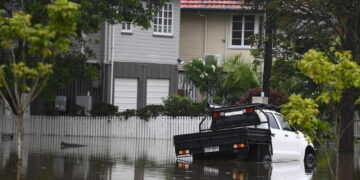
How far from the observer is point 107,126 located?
36188 mm

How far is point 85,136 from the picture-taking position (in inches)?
1425

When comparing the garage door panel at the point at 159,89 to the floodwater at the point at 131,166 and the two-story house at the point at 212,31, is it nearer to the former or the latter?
the two-story house at the point at 212,31

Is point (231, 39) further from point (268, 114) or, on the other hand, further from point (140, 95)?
point (268, 114)

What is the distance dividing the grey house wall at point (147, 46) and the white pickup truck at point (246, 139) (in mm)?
16355

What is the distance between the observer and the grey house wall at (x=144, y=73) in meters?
40.2

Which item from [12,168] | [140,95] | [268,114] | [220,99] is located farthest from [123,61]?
[12,168]

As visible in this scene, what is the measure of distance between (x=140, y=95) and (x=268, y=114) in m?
18.1

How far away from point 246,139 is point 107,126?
15.0 m

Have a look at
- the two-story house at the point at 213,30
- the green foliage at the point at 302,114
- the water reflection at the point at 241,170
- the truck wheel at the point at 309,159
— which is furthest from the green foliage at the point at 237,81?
the green foliage at the point at 302,114

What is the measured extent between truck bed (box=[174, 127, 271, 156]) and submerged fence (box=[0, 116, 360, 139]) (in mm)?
11565

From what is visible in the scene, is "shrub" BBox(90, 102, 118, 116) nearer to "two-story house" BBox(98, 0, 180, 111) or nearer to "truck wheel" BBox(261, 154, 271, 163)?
"two-story house" BBox(98, 0, 180, 111)

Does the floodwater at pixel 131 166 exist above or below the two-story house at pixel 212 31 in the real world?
below

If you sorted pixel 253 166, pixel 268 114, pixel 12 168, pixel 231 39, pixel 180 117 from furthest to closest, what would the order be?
pixel 231 39 < pixel 180 117 < pixel 268 114 < pixel 253 166 < pixel 12 168

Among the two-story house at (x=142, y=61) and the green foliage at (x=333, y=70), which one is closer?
the green foliage at (x=333, y=70)
